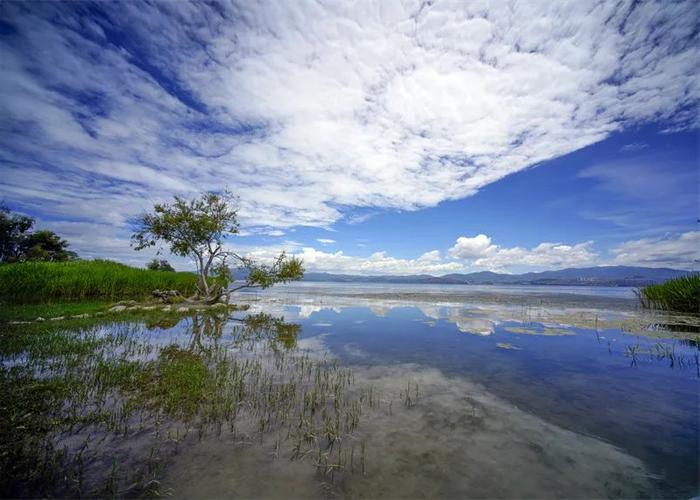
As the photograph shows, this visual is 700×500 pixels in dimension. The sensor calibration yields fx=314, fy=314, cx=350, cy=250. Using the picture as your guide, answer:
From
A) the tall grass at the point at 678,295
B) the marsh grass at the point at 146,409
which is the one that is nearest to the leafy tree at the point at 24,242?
the marsh grass at the point at 146,409

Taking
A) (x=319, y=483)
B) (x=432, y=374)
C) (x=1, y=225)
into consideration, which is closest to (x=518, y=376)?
(x=432, y=374)

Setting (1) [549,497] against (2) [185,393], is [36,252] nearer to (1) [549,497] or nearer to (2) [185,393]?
(2) [185,393]

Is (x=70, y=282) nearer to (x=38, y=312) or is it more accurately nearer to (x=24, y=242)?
(x=38, y=312)

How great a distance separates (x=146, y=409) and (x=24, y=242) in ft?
226

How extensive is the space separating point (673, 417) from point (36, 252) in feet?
242

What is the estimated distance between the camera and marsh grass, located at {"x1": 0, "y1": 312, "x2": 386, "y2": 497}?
5305 millimetres

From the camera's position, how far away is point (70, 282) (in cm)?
2900

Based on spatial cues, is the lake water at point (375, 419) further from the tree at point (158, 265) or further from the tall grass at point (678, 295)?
the tree at point (158, 265)

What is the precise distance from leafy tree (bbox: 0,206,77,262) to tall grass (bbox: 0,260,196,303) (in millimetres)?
25135

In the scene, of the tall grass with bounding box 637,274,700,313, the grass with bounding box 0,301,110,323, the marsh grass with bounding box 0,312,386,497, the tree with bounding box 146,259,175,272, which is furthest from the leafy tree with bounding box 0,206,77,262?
the tall grass with bounding box 637,274,700,313

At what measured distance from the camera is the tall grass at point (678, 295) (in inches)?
1120

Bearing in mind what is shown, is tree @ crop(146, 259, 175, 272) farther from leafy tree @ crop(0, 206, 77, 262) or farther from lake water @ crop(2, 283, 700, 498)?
lake water @ crop(2, 283, 700, 498)

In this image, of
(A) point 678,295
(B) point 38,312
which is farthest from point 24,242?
(A) point 678,295

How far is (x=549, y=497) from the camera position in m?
4.99
